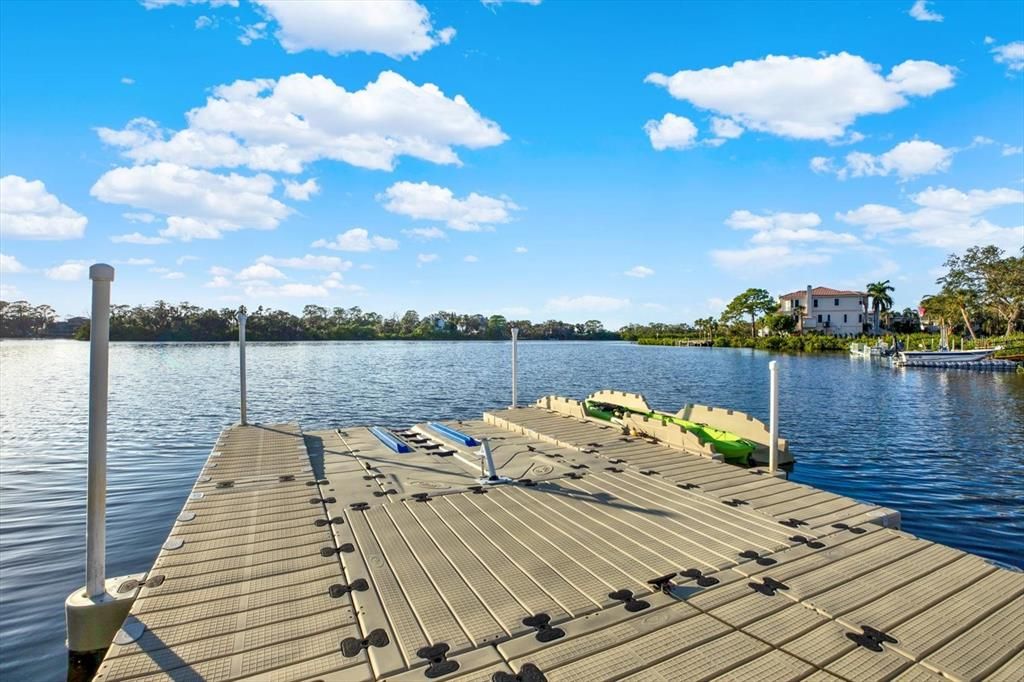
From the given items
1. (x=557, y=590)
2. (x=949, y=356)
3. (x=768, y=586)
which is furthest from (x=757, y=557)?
(x=949, y=356)

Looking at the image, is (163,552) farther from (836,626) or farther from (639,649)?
(836,626)

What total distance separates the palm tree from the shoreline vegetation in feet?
0.55

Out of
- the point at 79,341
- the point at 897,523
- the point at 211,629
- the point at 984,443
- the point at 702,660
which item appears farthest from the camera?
the point at 79,341

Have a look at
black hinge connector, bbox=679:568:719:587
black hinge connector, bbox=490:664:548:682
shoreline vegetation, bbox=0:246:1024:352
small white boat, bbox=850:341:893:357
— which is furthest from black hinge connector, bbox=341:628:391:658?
small white boat, bbox=850:341:893:357

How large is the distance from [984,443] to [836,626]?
17.0 meters

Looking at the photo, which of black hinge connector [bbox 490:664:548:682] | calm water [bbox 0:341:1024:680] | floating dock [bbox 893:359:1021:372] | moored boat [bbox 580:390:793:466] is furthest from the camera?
floating dock [bbox 893:359:1021:372]

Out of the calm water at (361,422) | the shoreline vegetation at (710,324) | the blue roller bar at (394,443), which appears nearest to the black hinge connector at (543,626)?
the calm water at (361,422)

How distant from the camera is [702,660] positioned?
3.04 metres

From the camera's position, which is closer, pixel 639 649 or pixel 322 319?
pixel 639 649

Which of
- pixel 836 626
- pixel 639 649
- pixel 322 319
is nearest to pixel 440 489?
pixel 639 649

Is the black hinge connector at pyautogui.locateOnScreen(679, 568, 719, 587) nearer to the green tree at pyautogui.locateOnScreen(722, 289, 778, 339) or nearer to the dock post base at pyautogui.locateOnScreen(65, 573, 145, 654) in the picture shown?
the dock post base at pyautogui.locateOnScreen(65, 573, 145, 654)

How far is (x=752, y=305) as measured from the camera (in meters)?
94.5

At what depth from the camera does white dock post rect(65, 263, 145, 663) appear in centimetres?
373

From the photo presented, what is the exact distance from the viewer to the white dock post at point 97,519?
147 inches
